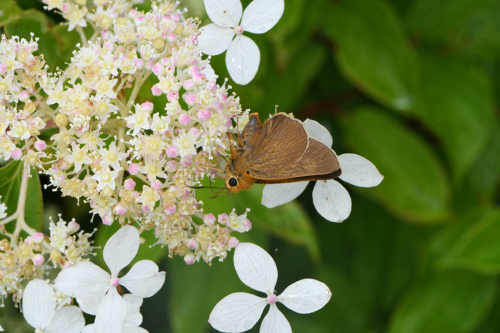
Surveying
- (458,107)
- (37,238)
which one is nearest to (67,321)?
(37,238)

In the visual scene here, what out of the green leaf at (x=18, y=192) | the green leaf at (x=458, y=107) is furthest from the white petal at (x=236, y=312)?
the green leaf at (x=458, y=107)

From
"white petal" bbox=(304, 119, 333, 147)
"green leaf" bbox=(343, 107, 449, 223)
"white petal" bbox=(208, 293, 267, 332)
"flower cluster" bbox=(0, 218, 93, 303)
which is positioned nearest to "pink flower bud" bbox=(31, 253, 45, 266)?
"flower cluster" bbox=(0, 218, 93, 303)

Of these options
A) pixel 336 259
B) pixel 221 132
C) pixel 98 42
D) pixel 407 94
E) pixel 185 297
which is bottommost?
pixel 185 297

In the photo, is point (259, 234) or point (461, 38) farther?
point (461, 38)

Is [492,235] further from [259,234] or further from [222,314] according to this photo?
[222,314]

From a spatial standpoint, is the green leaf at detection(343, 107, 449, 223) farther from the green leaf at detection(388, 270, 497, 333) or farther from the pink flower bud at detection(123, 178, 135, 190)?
the pink flower bud at detection(123, 178, 135, 190)

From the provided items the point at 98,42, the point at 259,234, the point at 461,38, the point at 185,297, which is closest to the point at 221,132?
the point at 98,42
